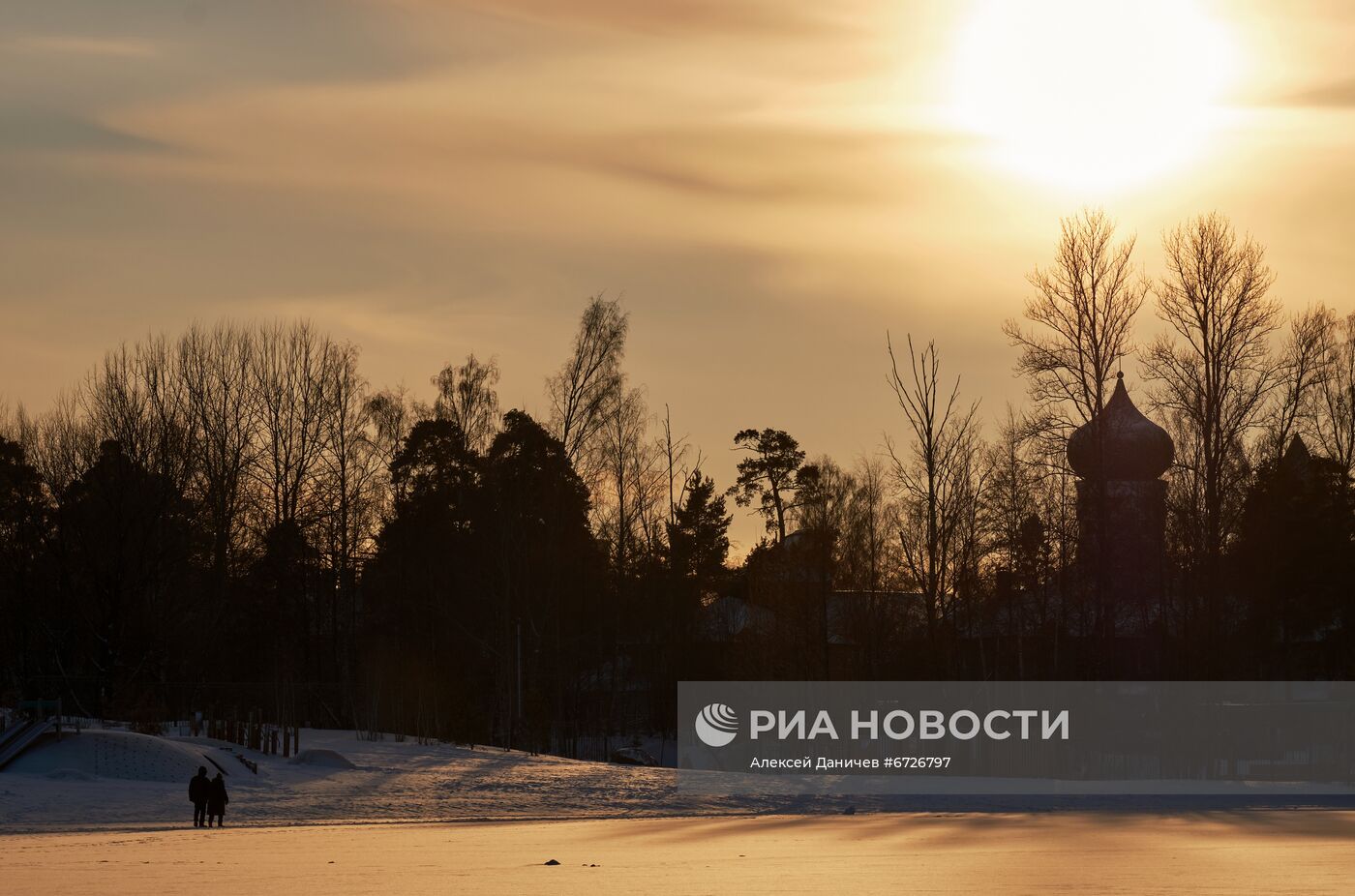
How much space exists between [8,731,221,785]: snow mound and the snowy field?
0.05m

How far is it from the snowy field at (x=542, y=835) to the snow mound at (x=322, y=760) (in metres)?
0.08

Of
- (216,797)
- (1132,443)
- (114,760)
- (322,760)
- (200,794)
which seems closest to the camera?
(200,794)

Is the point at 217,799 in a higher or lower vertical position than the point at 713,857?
higher

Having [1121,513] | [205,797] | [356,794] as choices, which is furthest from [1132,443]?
[205,797]

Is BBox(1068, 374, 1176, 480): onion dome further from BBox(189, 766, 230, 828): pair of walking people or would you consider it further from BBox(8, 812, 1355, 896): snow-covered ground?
BBox(189, 766, 230, 828): pair of walking people

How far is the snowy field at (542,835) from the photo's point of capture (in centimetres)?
1988

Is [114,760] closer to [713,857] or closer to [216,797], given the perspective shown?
[216,797]

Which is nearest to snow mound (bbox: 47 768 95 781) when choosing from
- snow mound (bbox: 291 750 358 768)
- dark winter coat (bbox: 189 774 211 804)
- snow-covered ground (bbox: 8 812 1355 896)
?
snow mound (bbox: 291 750 358 768)

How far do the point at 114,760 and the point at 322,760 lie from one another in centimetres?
551

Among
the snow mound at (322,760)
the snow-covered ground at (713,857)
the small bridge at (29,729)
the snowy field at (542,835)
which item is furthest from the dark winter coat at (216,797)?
the snow mound at (322,760)

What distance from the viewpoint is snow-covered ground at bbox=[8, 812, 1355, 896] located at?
63.0 feet

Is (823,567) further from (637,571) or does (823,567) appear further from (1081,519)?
(637,571)

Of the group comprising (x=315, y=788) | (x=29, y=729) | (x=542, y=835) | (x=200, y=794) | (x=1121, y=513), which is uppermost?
(x=1121, y=513)

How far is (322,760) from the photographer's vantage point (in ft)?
140
